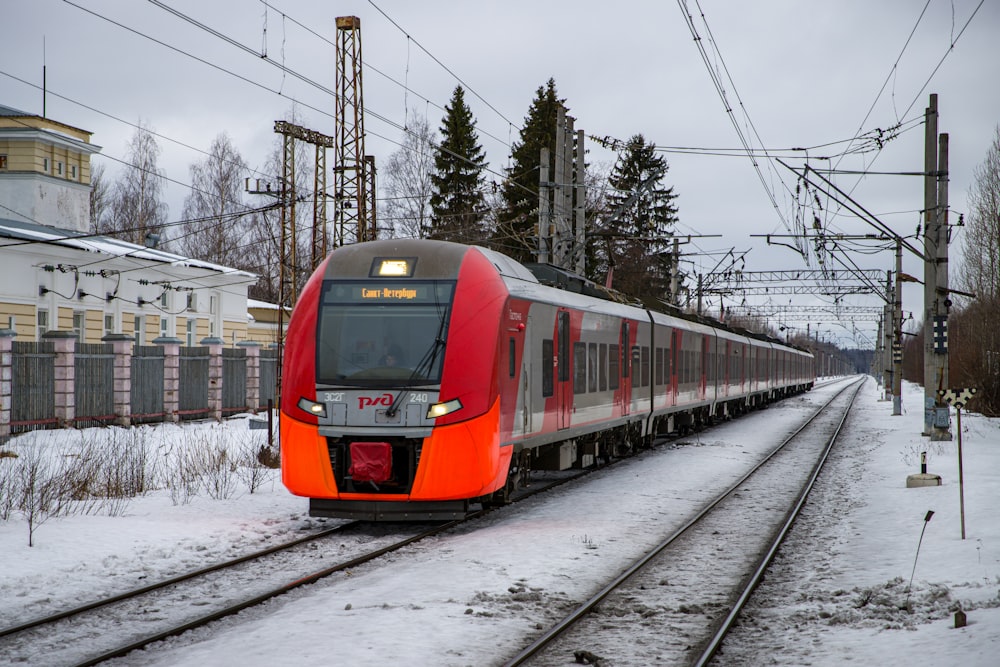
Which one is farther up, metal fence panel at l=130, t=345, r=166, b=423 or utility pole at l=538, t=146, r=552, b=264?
utility pole at l=538, t=146, r=552, b=264

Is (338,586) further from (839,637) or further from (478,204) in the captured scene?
(478,204)

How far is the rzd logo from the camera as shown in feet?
34.7

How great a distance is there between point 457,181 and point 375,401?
45290 millimetres

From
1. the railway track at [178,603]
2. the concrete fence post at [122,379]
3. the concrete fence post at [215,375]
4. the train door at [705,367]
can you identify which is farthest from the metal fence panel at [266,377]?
the railway track at [178,603]

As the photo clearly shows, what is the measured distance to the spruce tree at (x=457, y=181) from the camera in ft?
176

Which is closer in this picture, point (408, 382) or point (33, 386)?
point (408, 382)

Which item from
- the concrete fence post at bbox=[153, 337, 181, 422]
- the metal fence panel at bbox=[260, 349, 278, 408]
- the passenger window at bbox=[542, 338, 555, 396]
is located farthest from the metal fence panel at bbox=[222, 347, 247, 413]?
the passenger window at bbox=[542, 338, 555, 396]

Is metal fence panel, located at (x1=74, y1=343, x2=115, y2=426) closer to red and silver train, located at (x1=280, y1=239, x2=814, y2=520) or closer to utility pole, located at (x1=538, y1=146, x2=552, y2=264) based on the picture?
utility pole, located at (x1=538, y1=146, x2=552, y2=264)

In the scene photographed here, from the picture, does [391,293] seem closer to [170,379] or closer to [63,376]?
[63,376]

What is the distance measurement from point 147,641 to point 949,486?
11476 mm

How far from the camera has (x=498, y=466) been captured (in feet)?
36.3

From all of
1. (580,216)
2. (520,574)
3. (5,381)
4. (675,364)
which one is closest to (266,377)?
(5,381)

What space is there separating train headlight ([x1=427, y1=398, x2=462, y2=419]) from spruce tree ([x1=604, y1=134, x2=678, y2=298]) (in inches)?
1644

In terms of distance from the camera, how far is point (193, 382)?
27.4 m
